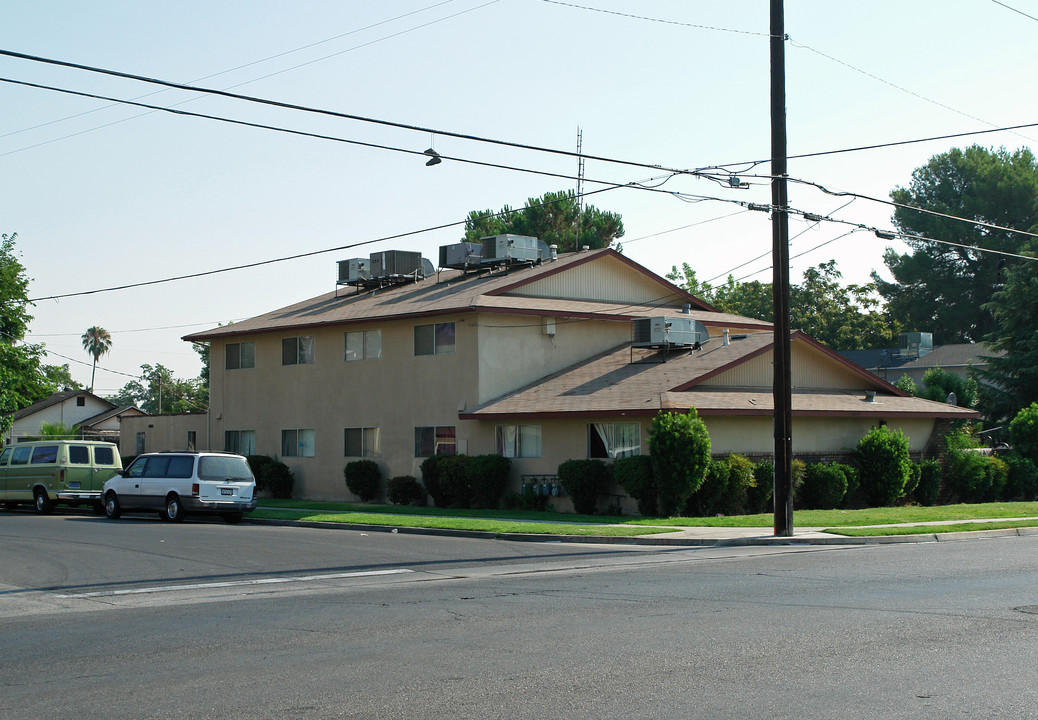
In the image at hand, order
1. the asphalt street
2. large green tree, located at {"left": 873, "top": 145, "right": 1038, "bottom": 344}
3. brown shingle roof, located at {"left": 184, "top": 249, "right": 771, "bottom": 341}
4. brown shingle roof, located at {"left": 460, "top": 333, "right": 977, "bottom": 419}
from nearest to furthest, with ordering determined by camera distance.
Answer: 1. the asphalt street
2. brown shingle roof, located at {"left": 460, "top": 333, "right": 977, "bottom": 419}
3. brown shingle roof, located at {"left": 184, "top": 249, "right": 771, "bottom": 341}
4. large green tree, located at {"left": 873, "top": 145, "right": 1038, "bottom": 344}

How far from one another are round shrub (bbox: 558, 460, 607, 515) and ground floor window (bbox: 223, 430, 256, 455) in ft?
48.3

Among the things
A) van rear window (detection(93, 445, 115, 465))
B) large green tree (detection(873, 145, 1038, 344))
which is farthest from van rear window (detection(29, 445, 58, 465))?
large green tree (detection(873, 145, 1038, 344))

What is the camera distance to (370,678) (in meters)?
8.13

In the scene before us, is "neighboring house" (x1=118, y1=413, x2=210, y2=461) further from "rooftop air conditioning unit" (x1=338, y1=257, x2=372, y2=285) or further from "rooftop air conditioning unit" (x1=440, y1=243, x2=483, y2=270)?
"rooftop air conditioning unit" (x1=440, y1=243, x2=483, y2=270)

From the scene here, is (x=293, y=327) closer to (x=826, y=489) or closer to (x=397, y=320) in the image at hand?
(x=397, y=320)

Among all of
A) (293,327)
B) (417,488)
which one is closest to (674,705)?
(417,488)

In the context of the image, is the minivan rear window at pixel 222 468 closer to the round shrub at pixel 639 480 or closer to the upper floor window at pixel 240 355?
the round shrub at pixel 639 480

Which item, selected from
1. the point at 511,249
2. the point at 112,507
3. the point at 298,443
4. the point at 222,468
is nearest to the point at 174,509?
the point at 222,468

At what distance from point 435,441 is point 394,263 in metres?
8.29

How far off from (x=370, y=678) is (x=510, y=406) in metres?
21.5

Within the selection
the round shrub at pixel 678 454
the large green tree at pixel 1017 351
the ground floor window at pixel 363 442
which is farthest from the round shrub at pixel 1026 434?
the ground floor window at pixel 363 442

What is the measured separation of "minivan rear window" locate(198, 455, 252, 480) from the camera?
26.4 metres

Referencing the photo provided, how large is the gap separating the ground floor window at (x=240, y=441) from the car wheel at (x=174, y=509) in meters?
11.4

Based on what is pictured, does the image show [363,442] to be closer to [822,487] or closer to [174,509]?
[174,509]
